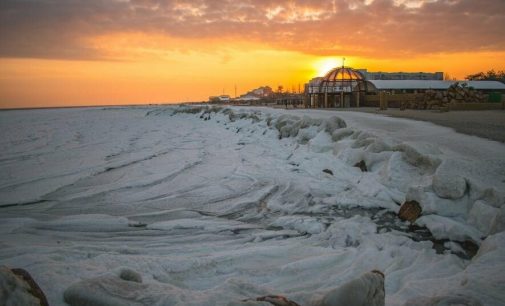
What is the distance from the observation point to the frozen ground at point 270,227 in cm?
242

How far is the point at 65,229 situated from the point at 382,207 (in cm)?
411

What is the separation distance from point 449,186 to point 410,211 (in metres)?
0.53

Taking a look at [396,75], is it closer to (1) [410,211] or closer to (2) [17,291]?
(1) [410,211]

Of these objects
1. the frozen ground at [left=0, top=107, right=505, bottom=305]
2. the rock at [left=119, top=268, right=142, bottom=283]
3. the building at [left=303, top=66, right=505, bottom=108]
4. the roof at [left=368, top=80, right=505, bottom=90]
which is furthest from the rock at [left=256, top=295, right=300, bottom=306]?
the roof at [left=368, top=80, right=505, bottom=90]

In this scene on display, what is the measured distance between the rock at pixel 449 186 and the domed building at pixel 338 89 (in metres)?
24.4

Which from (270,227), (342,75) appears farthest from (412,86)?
(270,227)

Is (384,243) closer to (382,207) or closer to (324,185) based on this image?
(382,207)

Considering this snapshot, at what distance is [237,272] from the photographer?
117 inches

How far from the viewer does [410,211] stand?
417 cm

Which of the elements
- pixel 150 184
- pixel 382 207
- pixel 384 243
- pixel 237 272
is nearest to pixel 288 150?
pixel 150 184

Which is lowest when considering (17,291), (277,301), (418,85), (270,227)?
(270,227)

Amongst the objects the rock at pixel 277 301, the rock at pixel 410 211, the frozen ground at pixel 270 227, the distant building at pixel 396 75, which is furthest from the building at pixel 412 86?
the rock at pixel 277 301

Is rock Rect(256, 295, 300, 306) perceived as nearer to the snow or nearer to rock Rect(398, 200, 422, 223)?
the snow

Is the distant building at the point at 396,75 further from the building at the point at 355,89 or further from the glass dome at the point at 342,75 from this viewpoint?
the glass dome at the point at 342,75
